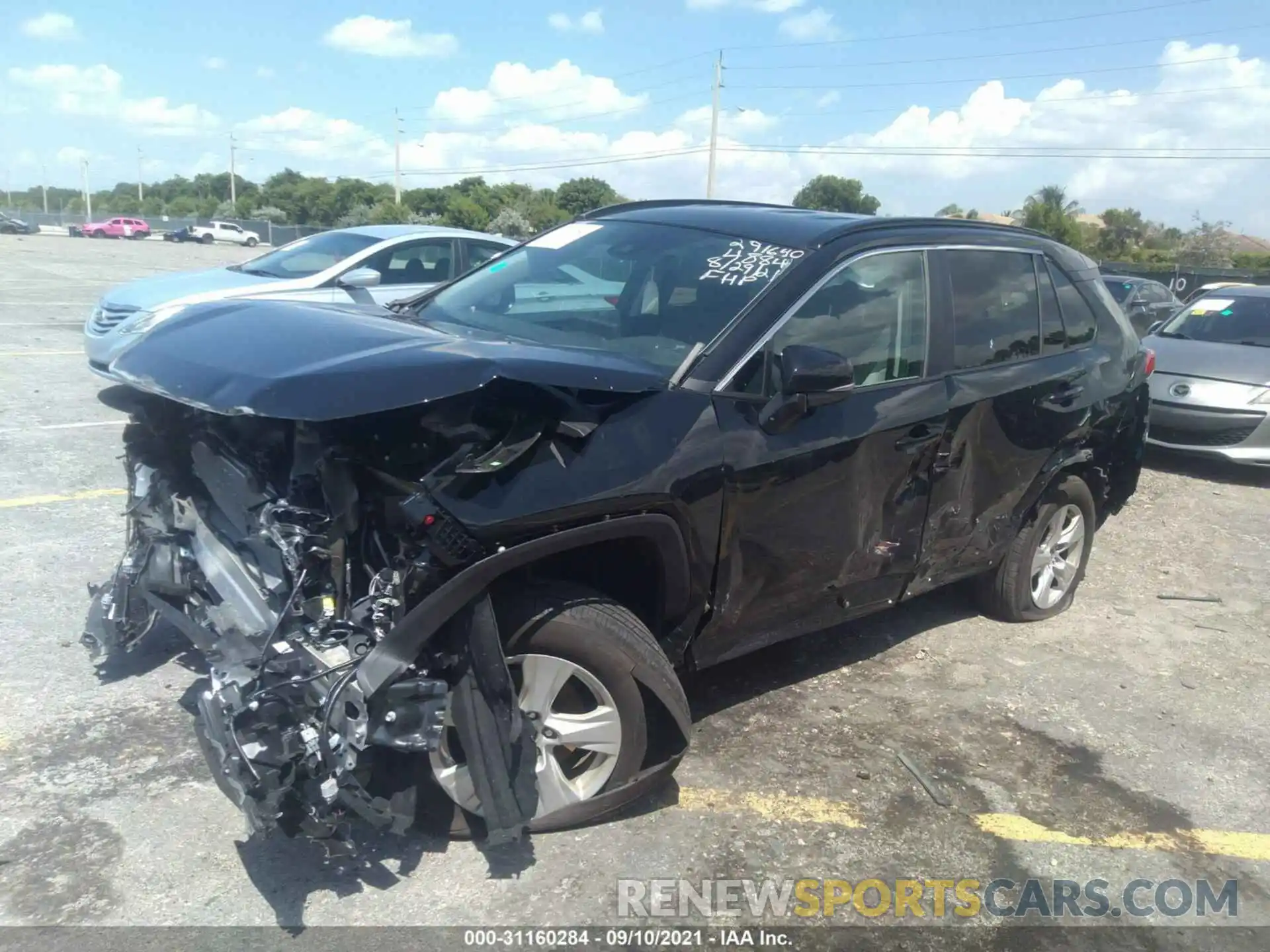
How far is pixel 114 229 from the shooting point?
6312 cm

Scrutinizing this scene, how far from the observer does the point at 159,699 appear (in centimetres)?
382

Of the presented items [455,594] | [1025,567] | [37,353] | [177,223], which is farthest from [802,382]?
[177,223]

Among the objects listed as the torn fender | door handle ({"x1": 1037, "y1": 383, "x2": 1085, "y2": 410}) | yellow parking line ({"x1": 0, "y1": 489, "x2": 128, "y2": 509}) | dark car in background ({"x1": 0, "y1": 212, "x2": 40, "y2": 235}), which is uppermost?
dark car in background ({"x1": 0, "y1": 212, "x2": 40, "y2": 235})

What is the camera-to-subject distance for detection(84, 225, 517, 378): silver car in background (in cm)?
859

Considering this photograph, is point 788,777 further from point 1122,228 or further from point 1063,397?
point 1122,228

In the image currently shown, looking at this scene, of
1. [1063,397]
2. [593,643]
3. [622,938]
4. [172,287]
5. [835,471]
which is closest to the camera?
[622,938]

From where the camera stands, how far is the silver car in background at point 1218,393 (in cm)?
877

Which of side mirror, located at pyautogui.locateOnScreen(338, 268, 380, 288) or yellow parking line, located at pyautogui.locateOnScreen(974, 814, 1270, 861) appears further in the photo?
side mirror, located at pyautogui.locateOnScreen(338, 268, 380, 288)

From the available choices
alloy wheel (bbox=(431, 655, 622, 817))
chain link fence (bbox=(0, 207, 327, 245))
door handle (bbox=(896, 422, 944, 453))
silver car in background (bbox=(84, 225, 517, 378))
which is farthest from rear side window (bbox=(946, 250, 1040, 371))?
chain link fence (bbox=(0, 207, 327, 245))

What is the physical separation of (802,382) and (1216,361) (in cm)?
756

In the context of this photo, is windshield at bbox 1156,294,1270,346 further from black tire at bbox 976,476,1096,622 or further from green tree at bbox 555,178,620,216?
green tree at bbox 555,178,620,216

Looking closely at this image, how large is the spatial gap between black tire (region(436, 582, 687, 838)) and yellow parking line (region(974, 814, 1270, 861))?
49.7 inches

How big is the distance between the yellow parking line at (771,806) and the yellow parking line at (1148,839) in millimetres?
505

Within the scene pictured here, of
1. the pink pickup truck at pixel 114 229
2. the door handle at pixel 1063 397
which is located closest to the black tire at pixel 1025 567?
the door handle at pixel 1063 397
